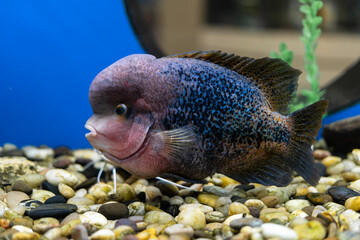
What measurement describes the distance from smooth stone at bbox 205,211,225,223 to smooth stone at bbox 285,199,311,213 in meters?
0.45

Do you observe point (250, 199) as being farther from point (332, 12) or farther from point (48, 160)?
point (332, 12)

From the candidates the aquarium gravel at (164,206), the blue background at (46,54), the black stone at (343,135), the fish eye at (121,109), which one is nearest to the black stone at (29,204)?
the aquarium gravel at (164,206)

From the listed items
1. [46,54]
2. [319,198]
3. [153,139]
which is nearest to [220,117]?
[153,139]

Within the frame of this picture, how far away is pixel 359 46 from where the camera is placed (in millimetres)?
9281

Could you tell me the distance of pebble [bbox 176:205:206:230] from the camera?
1.88 metres

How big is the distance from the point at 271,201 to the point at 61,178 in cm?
141

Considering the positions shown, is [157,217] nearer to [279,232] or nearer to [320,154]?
[279,232]

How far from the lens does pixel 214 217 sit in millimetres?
1985

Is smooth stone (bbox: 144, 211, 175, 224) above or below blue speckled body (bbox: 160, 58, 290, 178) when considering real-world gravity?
below

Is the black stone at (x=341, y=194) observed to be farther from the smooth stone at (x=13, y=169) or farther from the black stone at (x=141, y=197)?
the smooth stone at (x=13, y=169)

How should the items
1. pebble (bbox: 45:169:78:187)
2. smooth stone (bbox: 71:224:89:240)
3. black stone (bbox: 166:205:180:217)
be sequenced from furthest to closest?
1. pebble (bbox: 45:169:78:187)
2. black stone (bbox: 166:205:180:217)
3. smooth stone (bbox: 71:224:89:240)

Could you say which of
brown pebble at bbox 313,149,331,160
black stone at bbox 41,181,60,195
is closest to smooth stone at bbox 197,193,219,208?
black stone at bbox 41,181,60,195

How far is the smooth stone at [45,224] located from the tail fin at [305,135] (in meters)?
1.34

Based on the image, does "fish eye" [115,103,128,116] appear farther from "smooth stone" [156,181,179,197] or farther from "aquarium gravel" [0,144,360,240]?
"smooth stone" [156,181,179,197]
